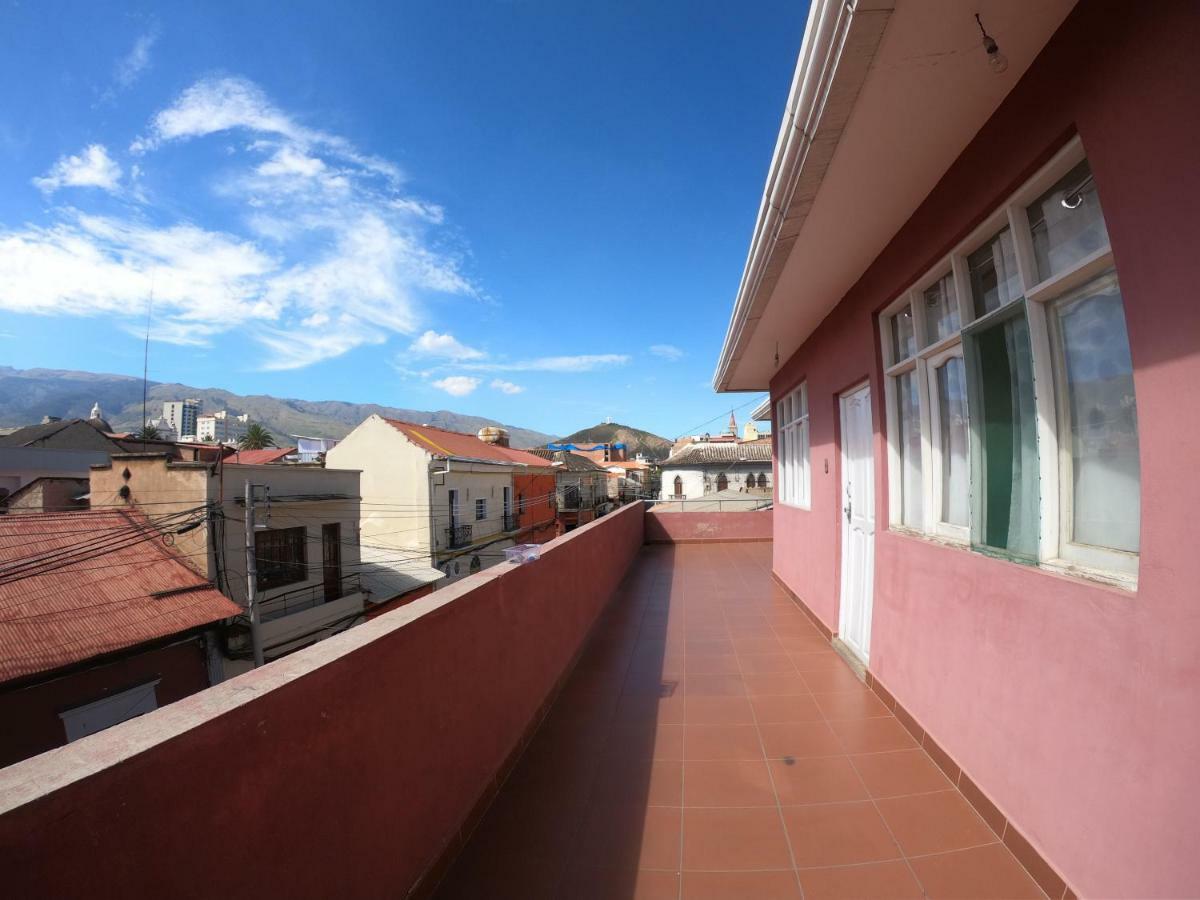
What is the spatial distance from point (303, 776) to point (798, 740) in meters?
2.62

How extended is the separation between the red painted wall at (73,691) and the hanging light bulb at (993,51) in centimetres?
838

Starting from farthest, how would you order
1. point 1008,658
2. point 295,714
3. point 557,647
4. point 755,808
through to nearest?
point 557,647 → point 755,808 → point 1008,658 → point 295,714

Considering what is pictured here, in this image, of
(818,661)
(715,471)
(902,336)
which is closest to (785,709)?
(818,661)

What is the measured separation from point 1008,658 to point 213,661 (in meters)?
11.8

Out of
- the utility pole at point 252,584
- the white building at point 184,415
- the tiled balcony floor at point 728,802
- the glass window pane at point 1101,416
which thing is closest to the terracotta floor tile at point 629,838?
the tiled balcony floor at point 728,802

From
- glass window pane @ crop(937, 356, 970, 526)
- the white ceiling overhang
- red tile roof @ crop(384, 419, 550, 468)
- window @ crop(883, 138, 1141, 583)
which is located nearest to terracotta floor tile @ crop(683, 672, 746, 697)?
window @ crop(883, 138, 1141, 583)

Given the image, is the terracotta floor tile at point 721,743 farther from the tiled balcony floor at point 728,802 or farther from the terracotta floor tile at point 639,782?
the terracotta floor tile at point 639,782

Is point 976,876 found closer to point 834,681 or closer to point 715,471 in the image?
point 834,681

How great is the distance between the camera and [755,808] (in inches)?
94.0

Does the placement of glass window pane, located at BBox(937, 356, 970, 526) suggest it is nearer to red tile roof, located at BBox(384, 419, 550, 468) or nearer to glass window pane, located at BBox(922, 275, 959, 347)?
glass window pane, located at BBox(922, 275, 959, 347)

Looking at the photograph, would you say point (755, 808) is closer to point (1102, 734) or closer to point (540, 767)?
point (540, 767)

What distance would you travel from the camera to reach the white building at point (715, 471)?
2958cm

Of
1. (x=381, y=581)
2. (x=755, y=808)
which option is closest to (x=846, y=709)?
(x=755, y=808)

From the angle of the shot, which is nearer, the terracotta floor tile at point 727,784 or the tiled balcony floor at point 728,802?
the tiled balcony floor at point 728,802
